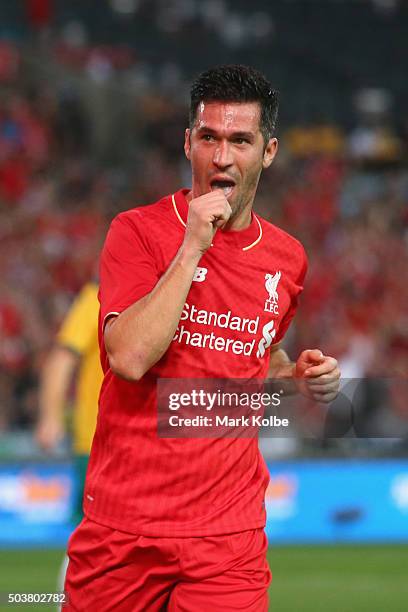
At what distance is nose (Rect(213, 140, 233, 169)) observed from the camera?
129 inches

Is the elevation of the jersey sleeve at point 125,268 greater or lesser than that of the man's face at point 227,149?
lesser

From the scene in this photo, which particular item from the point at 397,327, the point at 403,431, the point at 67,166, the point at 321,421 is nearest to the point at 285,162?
the point at 67,166

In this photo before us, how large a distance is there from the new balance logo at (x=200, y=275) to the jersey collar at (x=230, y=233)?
0.10m

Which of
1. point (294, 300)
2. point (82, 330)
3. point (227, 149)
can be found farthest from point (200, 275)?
point (82, 330)

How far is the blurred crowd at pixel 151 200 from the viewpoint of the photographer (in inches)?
459

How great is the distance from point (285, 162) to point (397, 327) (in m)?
5.18

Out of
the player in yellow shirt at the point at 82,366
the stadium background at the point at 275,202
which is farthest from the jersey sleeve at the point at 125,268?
the player in yellow shirt at the point at 82,366

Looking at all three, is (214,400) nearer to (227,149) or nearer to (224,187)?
(224,187)

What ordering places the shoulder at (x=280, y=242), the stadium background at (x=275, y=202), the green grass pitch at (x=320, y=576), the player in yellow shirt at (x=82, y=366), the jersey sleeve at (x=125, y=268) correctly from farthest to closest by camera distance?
the stadium background at (x=275, y=202) < the green grass pitch at (x=320, y=576) < the player in yellow shirt at (x=82, y=366) < the shoulder at (x=280, y=242) < the jersey sleeve at (x=125, y=268)

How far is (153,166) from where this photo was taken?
16625 millimetres

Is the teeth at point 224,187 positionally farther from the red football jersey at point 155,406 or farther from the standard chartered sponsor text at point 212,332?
the standard chartered sponsor text at point 212,332

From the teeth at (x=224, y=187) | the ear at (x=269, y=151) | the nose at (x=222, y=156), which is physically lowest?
the teeth at (x=224, y=187)

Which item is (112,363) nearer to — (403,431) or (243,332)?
(243,332)

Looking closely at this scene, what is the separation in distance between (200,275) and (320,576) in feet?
18.2
